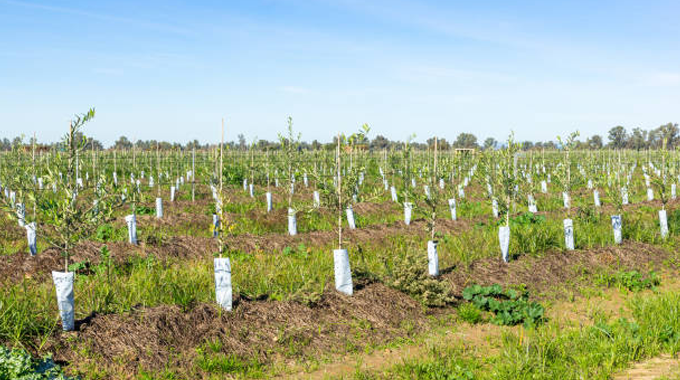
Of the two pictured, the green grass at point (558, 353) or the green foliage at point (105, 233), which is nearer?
the green grass at point (558, 353)

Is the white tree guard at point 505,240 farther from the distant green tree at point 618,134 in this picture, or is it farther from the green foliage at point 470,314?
the distant green tree at point 618,134

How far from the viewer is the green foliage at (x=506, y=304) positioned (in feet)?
22.7

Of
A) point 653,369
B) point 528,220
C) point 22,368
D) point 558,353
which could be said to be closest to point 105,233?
point 22,368

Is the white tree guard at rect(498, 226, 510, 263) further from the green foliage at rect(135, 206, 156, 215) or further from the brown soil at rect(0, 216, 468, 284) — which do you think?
the green foliage at rect(135, 206, 156, 215)

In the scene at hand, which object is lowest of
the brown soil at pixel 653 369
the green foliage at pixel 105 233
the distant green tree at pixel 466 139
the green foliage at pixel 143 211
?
the brown soil at pixel 653 369

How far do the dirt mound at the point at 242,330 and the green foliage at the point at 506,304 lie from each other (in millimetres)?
1020

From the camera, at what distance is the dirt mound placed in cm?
547

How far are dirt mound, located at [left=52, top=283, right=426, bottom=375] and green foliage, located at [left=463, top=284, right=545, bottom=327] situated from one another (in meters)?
1.02

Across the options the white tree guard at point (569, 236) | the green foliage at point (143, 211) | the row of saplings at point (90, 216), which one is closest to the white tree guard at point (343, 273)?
the row of saplings at point (90, 216)

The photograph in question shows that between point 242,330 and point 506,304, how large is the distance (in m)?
3.82

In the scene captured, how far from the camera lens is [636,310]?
7.06m

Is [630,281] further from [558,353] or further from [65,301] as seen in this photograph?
[65,301]

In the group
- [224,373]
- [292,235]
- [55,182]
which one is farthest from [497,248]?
[55,182]

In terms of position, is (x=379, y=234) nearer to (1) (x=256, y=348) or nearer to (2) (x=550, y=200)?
(1) (x=256, y=348)
